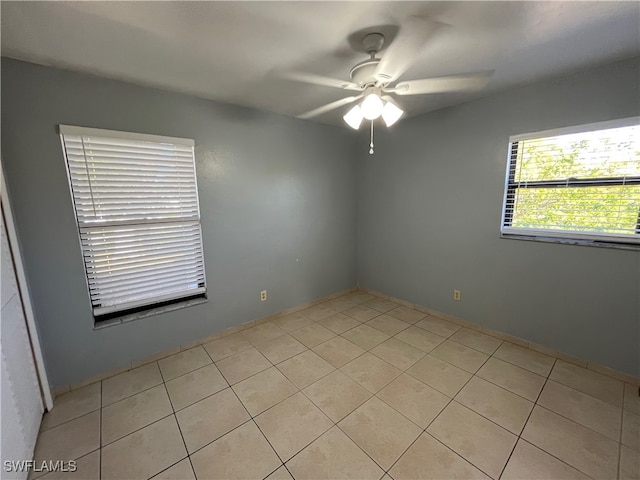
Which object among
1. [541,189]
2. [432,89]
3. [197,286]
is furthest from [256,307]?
[541,189]

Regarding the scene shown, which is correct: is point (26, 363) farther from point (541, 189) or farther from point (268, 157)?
point (541, 189)

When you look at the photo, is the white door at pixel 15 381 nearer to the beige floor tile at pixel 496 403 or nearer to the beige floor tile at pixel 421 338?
the beige floor tile at pixel 496 403

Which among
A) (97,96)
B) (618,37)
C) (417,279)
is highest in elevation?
(618,37)

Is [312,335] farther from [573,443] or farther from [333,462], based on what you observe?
[573,443]

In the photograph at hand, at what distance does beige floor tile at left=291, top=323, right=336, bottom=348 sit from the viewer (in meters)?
2.58

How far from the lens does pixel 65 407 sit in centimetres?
179

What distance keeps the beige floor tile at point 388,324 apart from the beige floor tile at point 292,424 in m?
1.25

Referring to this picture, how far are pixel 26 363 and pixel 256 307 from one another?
67.9 inches

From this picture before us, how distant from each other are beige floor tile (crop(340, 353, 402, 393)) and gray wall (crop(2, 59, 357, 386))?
124 centimetres

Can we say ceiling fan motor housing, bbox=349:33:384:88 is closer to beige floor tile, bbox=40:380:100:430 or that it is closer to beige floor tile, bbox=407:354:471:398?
beige floor tile, bbox=407:354:471:398

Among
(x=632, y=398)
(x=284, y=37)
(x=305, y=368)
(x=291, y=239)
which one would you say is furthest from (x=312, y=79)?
(x=632, y=398)

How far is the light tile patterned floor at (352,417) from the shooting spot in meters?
1.38

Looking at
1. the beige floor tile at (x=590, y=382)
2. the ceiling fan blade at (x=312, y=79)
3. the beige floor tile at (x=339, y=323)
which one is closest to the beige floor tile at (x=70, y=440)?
the beige floor tile at (x=339, y=323)

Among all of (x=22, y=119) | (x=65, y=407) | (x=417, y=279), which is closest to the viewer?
(x=22, y=119)
